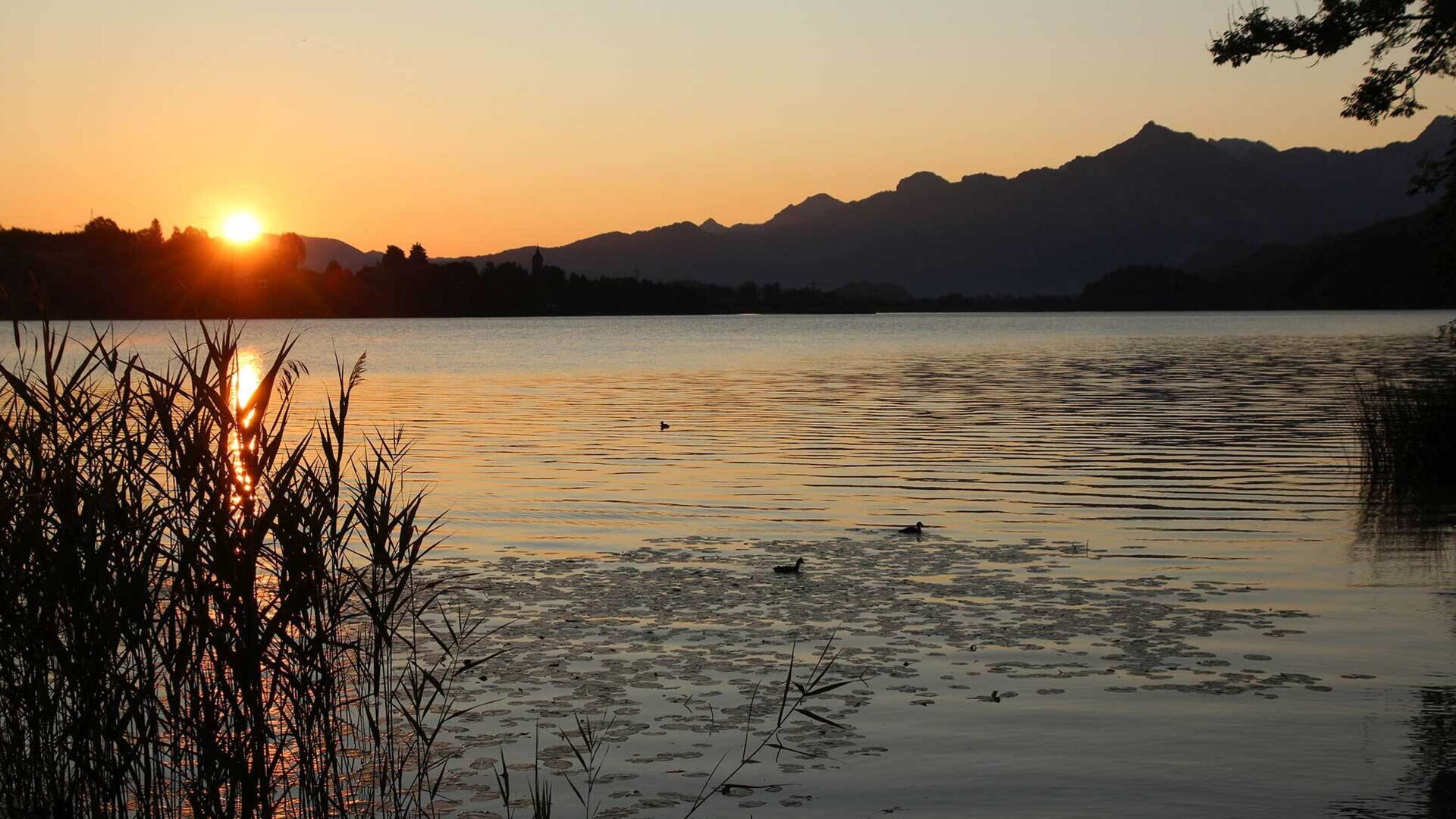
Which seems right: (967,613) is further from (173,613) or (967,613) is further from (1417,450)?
(1417,450)

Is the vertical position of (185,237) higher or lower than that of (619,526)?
higher

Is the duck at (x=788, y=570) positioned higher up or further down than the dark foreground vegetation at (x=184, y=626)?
further down

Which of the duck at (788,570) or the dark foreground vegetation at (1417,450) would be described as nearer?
the duck at (788,570)

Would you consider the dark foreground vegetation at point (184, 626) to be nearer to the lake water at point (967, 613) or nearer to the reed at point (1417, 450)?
the lake water at point (967, 613)

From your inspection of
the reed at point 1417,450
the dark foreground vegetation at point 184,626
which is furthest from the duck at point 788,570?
the reed at point 1417,450

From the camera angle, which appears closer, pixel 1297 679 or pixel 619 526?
pixel 1297 679

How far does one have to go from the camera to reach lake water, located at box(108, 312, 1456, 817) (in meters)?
8.37

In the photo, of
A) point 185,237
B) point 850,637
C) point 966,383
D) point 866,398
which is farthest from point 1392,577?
point 185,237

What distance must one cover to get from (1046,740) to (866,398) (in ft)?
126

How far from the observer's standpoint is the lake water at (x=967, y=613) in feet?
27.5

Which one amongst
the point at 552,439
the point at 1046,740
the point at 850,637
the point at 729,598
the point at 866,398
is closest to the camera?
the point at 1046,740

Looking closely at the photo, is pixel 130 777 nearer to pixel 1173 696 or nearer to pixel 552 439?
pixel 1173 696

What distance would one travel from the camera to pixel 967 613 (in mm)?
12883

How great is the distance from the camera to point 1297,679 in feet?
34.2
